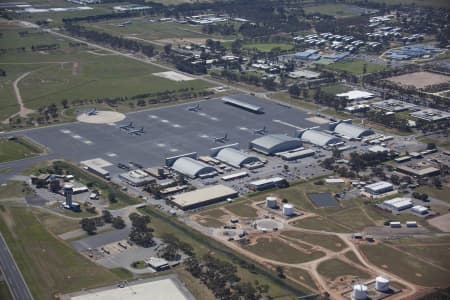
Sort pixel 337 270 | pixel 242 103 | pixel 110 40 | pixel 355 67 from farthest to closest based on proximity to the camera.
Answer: pixel 110 40 → pixel 355 67 → pixel 242 103 → pixel 337 270

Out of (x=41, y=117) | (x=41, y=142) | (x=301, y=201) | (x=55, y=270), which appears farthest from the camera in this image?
(x=41, y=117)

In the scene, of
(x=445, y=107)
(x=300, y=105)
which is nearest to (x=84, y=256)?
(x=300, y=105)

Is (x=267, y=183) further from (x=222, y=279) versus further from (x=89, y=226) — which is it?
(x=222, y=279)

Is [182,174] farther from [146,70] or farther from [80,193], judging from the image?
[146,70]

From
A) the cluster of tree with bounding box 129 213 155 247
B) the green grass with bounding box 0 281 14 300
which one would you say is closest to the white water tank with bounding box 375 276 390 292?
the cluster of tree with bounding box 129 213 155 247

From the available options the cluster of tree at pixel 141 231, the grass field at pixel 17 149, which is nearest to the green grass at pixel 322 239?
the cluster of tree at pixel 141 231

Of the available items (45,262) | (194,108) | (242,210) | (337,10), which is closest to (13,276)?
(45,262)
